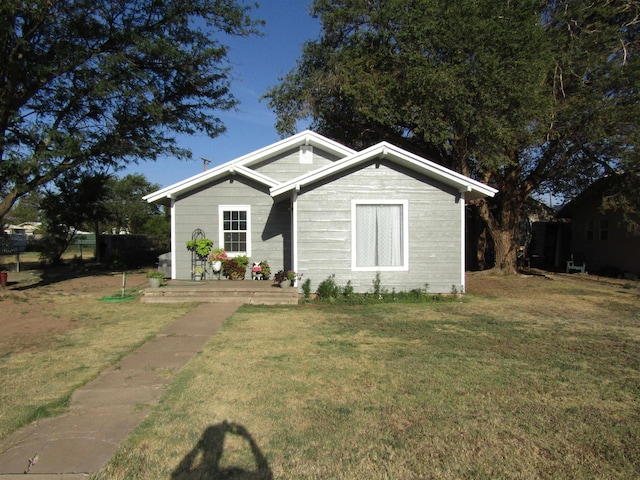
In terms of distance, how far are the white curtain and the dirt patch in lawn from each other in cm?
642

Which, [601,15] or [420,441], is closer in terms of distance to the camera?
[420,441]

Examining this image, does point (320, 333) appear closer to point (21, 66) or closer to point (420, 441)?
point (420, 441)

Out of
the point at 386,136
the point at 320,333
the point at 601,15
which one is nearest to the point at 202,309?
the point at 320,333

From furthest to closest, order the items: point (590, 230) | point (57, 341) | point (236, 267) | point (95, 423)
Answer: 1. point (590, 230)
2. point (236, 267)
3. point (57, 341)
4. point (95, 423)

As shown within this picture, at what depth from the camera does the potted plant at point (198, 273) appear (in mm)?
12750

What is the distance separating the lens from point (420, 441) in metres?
3.53

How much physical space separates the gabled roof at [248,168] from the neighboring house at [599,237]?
10.1 m

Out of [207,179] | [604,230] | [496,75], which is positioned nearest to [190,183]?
[207,179]

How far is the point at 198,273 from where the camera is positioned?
12.8 meters

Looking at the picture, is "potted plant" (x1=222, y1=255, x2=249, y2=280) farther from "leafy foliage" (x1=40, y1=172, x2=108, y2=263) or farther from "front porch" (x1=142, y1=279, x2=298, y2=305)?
"leafy foliage" (x1=40, y1=172, x2=108, y2=263)

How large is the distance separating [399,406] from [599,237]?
18697 millimetres

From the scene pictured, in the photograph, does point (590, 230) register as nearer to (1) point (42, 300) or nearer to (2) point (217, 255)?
(2) point (217, 255)

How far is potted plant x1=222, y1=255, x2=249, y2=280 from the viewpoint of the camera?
41.7ft

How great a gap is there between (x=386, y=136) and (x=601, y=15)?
791 cm
